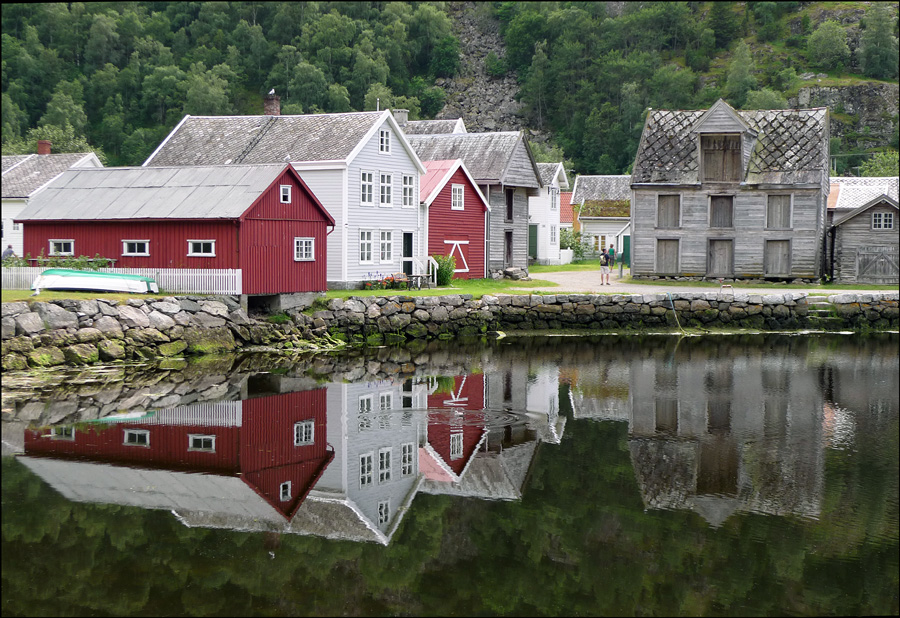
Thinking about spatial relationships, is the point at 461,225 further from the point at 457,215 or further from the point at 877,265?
the point at 877,265

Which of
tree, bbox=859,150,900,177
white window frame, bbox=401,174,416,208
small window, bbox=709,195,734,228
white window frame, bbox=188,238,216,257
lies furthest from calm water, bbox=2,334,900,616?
tree, bbox=859,150,900,177

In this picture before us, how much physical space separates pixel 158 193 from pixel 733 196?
25.0 meters

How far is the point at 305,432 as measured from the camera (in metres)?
18.6

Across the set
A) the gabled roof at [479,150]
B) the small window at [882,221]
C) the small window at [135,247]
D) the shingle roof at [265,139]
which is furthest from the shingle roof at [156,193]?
the small window at [882,221]

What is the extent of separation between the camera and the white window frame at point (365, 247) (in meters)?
36.8

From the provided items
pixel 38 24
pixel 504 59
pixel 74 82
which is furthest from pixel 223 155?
pixel 504 59

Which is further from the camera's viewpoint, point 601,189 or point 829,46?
point 829,46

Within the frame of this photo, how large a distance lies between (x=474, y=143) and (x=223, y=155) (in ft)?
44.4

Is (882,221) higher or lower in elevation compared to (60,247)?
higher

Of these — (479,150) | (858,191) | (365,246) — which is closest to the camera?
(365,246)

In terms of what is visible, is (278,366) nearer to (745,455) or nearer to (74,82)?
(745,455)

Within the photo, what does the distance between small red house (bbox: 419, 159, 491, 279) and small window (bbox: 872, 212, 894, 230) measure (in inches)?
650

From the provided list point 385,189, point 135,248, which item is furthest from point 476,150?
point 135,248

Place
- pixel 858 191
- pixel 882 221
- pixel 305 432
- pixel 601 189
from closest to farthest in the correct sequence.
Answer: pixel 305 432, pixel 882 221, pixel 858 191, pixel 601 189
